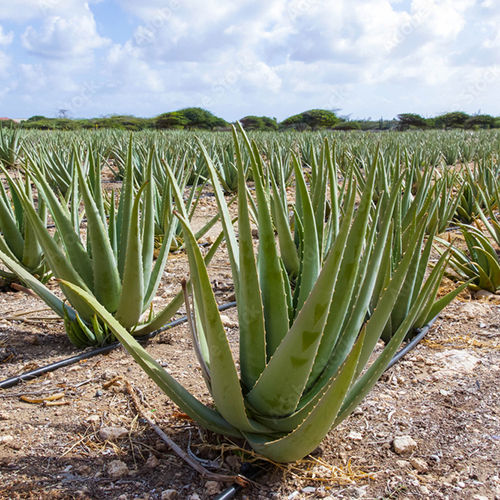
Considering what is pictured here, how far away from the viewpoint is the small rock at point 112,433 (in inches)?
53.1

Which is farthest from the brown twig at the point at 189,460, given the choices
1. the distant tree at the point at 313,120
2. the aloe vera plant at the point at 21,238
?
the distant tree at the point at 313,120

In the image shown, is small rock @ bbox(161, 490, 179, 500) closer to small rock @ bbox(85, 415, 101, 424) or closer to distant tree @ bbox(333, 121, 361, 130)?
small rock @ bbox(85, 415, 101, 424)

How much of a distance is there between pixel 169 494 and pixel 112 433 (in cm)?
32

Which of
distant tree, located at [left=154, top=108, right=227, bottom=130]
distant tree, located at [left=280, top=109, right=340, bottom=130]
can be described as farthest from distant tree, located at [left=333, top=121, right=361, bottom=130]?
distant tree, located at [left=154, top=108, right=227, bottom=130]

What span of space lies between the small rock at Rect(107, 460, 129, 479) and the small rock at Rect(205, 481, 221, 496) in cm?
23

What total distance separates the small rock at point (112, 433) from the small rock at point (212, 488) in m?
0.34

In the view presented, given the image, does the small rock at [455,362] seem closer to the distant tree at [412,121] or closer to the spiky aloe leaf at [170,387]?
the spiky aloe leaf at [170,387]

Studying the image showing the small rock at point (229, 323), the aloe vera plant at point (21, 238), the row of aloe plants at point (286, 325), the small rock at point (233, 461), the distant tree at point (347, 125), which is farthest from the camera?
the distant tree at point (347, 125)

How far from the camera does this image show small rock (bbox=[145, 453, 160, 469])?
1238 millimetres

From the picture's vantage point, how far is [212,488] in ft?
3.75

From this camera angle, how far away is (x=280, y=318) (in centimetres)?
115

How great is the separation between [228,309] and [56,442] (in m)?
1.29

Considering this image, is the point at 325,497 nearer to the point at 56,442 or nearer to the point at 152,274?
the point at 56,442

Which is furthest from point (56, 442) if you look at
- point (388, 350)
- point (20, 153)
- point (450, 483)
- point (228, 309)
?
point (20, 153)
